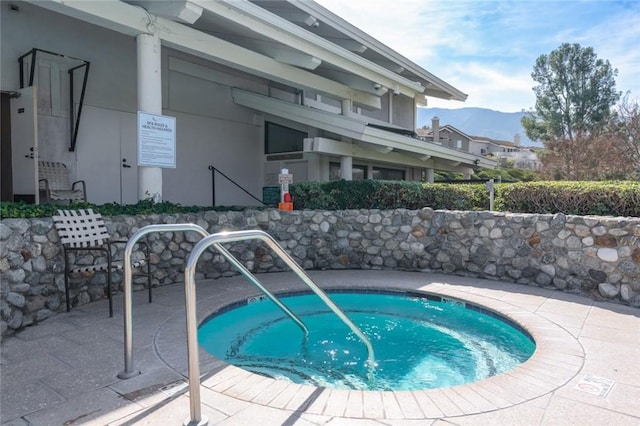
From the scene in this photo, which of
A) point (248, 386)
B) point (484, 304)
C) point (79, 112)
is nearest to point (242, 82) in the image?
point (79, 112)

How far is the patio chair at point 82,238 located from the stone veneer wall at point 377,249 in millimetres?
133

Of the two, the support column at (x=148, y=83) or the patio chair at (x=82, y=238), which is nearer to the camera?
the patio chair at (x=82, y=238)

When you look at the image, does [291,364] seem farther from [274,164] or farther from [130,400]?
[274,164]

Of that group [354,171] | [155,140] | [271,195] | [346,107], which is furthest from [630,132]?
[155,140]

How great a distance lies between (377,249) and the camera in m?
7.43

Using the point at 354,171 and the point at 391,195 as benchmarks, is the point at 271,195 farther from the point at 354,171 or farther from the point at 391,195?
the point at 391,195

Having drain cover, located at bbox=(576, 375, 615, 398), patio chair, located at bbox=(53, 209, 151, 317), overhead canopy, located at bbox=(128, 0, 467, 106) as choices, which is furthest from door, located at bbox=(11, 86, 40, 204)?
drain cover, located at bbox=(576, 375, 615, 398)

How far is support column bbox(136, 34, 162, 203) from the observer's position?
5961 mm

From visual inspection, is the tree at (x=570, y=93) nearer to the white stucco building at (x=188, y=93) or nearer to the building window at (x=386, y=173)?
the building window at (x=386, y=173)

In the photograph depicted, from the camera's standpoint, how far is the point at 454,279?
655 cm

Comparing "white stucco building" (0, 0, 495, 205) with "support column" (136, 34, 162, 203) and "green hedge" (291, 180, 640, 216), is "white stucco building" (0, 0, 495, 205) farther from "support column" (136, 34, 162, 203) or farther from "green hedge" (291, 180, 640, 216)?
"green hedge" (291, 180, 640, 216)

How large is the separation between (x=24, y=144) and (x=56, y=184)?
84 cm

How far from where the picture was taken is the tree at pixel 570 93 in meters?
26.8

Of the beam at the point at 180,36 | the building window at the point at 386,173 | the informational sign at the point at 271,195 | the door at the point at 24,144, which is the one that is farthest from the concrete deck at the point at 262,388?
the building window at the point at 386,173
